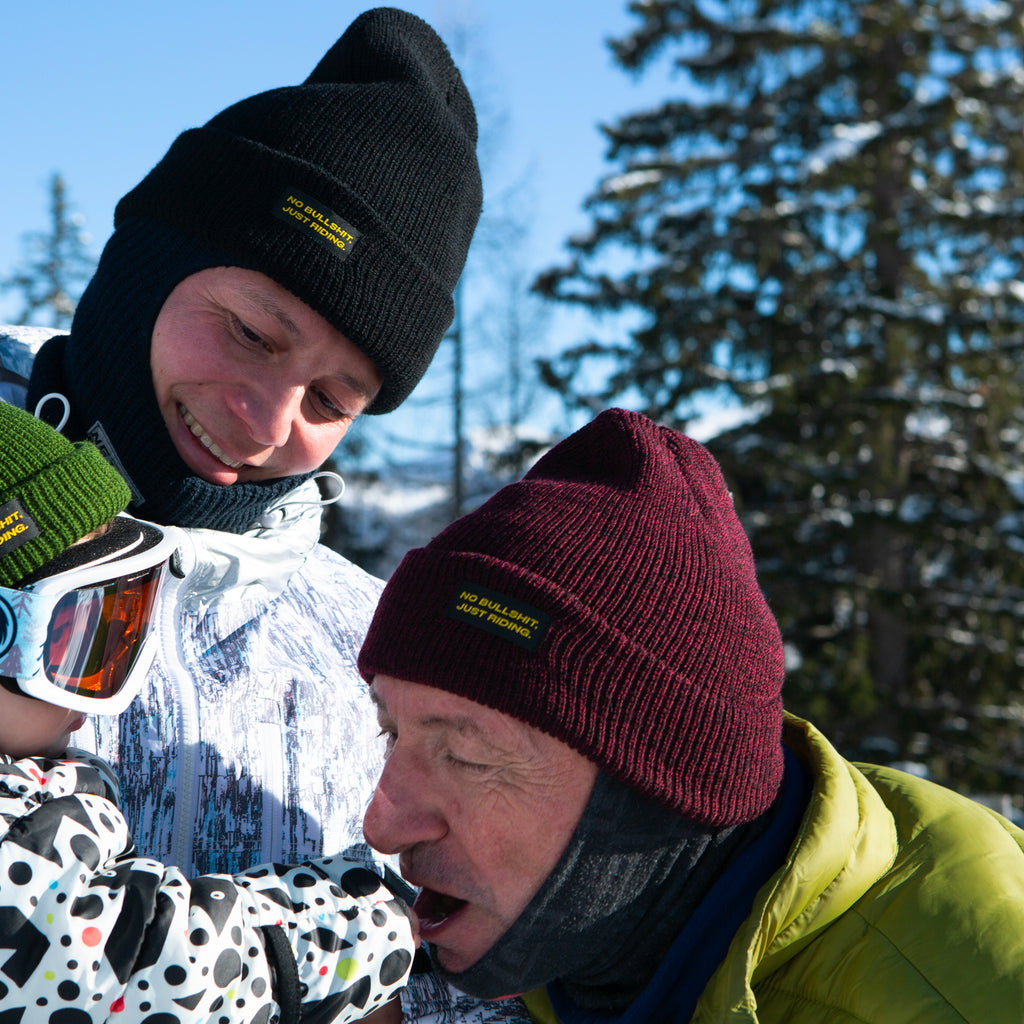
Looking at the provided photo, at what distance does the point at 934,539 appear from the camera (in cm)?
1110

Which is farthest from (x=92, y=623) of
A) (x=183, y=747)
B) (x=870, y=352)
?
(x=870, y=352)

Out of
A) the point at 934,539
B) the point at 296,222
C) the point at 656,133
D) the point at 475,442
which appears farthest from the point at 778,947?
the point at 475,442

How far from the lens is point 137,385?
232 cm

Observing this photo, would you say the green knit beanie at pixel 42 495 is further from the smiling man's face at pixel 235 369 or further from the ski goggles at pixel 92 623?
the smiling man's face at pixel 235 369

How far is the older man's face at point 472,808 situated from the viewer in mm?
1743

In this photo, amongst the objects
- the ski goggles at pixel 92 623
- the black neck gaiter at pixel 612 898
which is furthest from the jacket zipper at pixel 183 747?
the black neck gaiter at pixel 612 898

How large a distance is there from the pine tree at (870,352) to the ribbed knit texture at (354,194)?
8791 millimetres

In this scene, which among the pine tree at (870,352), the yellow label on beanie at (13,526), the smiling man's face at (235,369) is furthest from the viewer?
the pine tree at (870,352)

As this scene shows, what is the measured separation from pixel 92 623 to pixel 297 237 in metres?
1.00

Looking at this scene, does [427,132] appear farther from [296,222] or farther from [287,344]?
[287,344]

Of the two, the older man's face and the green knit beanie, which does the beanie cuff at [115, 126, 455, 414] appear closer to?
the green knit beanie

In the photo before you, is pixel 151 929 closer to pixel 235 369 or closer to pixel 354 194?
pixel 235 369

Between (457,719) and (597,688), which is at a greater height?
(597,688)

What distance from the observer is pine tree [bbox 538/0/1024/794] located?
11.1 m
